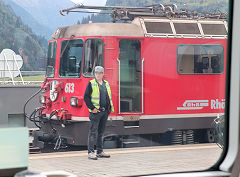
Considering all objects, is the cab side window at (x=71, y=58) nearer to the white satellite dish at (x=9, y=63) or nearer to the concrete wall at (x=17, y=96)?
the white satellite dish at (x=9, y=63)

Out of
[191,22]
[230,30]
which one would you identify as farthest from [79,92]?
[230,30]

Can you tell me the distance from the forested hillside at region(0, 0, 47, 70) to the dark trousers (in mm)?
1276

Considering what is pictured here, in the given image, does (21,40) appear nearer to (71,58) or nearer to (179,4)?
(71,58)

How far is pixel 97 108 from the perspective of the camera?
6852 mm

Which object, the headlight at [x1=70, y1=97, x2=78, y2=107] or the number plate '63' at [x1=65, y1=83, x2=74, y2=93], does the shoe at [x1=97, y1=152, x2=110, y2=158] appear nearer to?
the headlight at [x1=70, y1=97, x2=78, y2=107]

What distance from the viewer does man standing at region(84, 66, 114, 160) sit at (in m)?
6.76

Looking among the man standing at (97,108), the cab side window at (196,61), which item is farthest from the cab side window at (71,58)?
the cab side window at (196,61)

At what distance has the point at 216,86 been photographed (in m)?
8.81

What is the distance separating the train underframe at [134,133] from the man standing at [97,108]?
622mm

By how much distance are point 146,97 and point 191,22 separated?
4.96 ft

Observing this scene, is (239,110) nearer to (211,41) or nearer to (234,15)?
(234,15)

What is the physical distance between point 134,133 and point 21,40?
2.37 meters

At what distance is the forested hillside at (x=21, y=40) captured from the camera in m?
5.94

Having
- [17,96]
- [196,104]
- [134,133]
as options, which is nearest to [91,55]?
[134,133]
